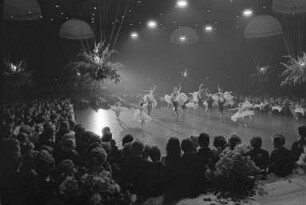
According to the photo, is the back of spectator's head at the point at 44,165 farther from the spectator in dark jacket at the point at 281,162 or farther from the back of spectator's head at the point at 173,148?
the spectator in dark jacket at the point at 281,162

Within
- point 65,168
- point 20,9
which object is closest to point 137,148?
point 65,168

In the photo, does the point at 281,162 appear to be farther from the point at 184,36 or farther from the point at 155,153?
the point at 184,36

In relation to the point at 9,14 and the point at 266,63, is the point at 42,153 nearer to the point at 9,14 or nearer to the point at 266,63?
the point at 9,14

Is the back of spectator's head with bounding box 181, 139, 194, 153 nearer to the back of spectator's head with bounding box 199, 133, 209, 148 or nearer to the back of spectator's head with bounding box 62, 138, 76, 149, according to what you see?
the back of spectator's head with bounding box 199, 133, 209, 148

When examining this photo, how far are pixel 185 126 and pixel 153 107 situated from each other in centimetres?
790

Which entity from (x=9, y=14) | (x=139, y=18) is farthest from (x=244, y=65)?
(x=9, y=14)

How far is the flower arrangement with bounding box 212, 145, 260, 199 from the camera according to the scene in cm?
673

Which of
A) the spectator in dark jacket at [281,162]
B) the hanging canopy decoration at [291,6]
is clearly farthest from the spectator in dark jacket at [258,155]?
the hanging canopy decoration at [291,6]

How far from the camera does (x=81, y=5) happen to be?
19.9 meters

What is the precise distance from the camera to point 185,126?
15.7 m

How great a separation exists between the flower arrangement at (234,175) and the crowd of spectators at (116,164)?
0.23 metres

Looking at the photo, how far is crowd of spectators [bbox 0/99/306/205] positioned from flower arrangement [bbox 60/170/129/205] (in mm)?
284

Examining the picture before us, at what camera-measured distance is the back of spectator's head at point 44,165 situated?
6.07 metres

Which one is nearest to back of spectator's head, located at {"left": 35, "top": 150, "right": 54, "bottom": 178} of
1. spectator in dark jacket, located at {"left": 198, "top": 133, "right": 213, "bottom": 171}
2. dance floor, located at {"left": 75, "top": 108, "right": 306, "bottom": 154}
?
spectator in dark jacket, located at {"left": 198, "top": 133, "right": 213, "bottom": 171}
